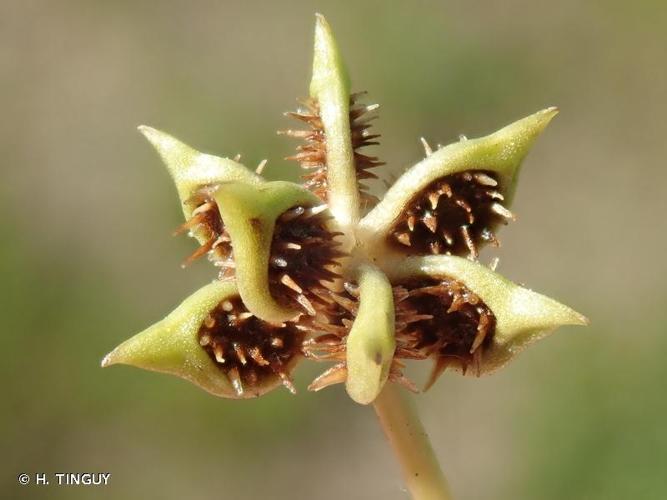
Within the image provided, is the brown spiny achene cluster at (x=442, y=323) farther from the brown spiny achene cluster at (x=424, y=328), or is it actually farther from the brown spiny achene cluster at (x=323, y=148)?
the brown spiny achene cluster at (x=323, y=148)

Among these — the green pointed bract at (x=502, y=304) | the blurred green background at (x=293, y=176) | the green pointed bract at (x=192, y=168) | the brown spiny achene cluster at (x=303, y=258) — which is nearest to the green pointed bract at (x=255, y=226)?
the brown spiny achene cluster at (x=303, y=258)

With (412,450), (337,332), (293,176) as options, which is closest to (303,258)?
(337,332)

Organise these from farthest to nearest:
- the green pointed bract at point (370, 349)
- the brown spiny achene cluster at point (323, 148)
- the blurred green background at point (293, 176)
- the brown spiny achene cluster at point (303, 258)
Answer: the blurred green background at point (293, 176), the brown spiny achene cluster at point (323, 148), the brown spiny achene cluster at point (303, 258), the green pointed bract at point (370, 349)

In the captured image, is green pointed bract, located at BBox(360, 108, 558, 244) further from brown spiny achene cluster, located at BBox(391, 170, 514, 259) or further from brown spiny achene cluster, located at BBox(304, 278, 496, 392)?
brown spiny achene cluster, located at BBox(304, 278, 496, 392)

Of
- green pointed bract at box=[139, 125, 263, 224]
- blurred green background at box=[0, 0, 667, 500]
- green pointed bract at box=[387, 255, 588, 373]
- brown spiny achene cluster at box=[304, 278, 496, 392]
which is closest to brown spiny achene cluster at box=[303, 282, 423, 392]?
brown spiny achene cluster at box=[304, 278, 496, 392]

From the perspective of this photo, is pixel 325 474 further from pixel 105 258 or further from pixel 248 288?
pixel 248 288

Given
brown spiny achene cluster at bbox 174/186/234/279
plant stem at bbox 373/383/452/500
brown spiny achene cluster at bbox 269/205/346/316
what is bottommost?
plant stem at bbox 373/383/452/500

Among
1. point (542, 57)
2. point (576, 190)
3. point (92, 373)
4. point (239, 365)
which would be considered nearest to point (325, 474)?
point (92, 373)
